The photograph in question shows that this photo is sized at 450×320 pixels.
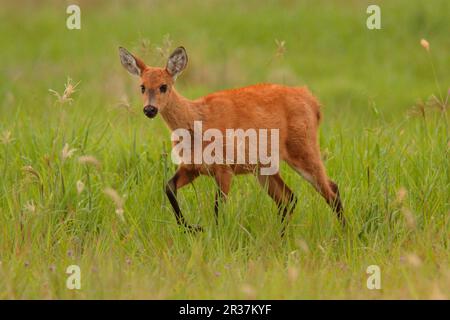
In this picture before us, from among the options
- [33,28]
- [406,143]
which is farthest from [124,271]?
[33,28]

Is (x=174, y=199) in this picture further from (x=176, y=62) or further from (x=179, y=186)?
(x=176, y=62)

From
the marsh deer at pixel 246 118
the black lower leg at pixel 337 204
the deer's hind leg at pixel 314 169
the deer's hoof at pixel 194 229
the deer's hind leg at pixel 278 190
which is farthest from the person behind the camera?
the deer's hind leg at pixel 314 169

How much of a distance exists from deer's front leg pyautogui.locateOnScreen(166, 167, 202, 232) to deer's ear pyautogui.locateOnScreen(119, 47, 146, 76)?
865mm

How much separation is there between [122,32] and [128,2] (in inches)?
105

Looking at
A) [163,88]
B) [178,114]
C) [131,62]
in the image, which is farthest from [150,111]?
[131,62]

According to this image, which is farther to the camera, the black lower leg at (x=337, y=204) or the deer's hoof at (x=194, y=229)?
the black lower leg at (x=337, y=204)

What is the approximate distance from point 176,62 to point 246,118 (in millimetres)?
722

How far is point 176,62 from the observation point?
7.81 meters

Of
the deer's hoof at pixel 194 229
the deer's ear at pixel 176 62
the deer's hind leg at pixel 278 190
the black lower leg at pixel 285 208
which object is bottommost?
the deer's hoof at pixel 194 229

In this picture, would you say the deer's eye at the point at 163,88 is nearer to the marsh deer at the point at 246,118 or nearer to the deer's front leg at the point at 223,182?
the marsh deer at the point at 246,118

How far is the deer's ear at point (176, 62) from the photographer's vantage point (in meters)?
7.77

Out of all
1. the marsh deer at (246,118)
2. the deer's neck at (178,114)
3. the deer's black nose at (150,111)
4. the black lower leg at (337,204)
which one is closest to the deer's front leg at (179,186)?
the marsh deer at (246,118)

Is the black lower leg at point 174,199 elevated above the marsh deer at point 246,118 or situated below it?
below
